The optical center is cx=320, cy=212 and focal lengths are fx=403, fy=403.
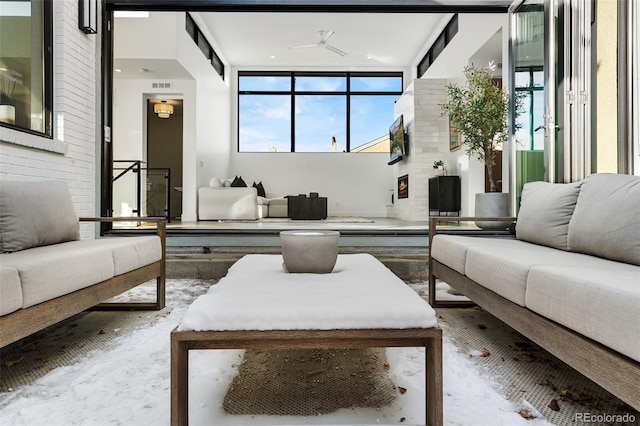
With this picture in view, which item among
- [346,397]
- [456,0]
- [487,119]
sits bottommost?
[346,397]

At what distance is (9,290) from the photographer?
1422 millimetres

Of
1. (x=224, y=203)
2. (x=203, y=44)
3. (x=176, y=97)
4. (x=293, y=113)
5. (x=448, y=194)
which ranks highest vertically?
(x=203, y=44)

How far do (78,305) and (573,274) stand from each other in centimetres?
203

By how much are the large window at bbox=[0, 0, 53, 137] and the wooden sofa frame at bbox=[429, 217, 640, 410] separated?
10.6 ft

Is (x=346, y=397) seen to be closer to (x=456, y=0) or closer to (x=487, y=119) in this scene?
(x=487, y=119)

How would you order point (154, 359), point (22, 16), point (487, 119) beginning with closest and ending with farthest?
point (154, 359) → point (22, 16) → point (487, 119)

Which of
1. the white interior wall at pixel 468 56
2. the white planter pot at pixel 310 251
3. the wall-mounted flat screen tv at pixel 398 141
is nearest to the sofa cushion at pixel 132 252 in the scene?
the white planter pot at pixel 310 251

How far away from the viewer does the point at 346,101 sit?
11352mm

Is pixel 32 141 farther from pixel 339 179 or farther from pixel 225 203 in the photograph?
pixel 339 179

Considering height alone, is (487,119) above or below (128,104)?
below

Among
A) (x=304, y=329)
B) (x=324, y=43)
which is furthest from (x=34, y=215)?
(x=324, y=43)

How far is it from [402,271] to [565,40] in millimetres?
2294

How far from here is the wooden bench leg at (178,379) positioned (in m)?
1.07

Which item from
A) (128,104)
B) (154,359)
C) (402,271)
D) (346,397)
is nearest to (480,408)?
(346,397)
